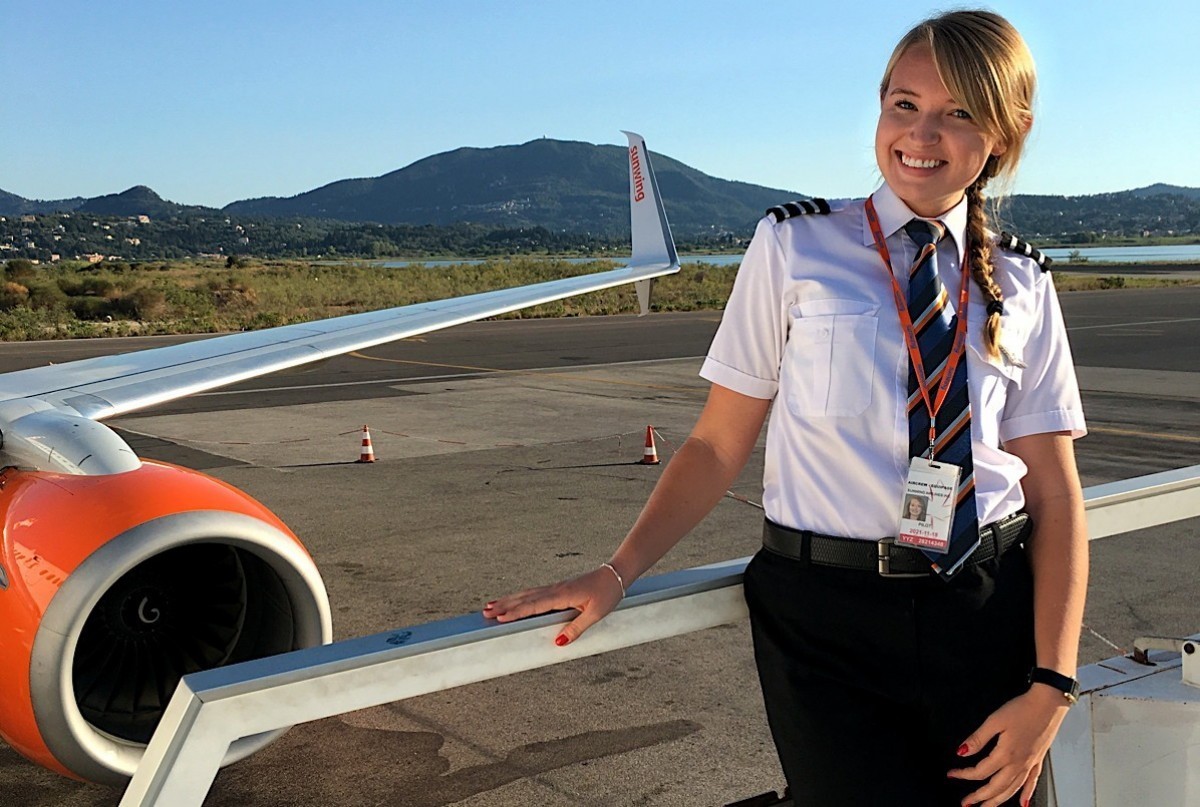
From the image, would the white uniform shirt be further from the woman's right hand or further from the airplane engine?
the airplane engine

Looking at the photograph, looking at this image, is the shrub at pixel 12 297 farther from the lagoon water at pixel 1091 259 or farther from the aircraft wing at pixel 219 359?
the lagoon water at pixel 1091 259

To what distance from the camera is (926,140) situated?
2.08m

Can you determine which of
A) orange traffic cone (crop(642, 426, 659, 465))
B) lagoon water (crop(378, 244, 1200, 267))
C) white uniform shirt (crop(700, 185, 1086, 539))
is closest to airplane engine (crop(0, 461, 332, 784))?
white uniform shirt (crop(700, 185, 1086, 539))

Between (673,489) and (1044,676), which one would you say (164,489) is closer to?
(673,489)

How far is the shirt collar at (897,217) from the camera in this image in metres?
2.14

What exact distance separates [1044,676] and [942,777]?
0.24m

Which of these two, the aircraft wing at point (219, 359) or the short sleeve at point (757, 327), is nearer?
the short sleeve at point (757, 327)

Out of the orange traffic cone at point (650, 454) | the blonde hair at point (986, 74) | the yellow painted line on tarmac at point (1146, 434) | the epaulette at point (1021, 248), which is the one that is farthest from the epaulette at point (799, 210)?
the yellow painted line on tarmac at point (1146, 434)

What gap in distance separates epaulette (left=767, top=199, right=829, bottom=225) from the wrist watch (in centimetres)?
88

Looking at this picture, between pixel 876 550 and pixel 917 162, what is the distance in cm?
70

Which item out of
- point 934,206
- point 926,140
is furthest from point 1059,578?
point 926,140

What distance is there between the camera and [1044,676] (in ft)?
6.42

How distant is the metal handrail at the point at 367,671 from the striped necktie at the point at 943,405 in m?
0.38

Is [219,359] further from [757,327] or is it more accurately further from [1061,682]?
[1061,682]
